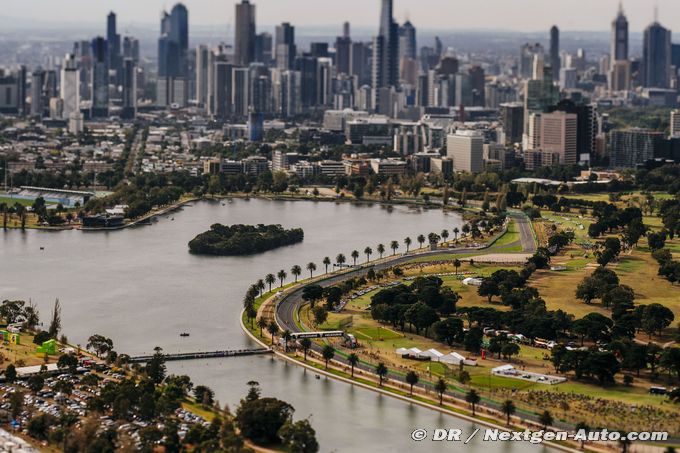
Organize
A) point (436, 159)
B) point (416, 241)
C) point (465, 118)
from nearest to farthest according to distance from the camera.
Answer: point (416, 241), point (436, 159), point (465, 118)

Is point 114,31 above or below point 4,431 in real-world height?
above

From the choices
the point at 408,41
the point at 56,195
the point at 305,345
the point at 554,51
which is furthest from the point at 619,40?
the point at 305,345

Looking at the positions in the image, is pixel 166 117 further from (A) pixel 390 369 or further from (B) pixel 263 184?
(A) pixel 390 369

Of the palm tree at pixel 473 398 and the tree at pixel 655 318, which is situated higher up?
the tree at pixel 655 318

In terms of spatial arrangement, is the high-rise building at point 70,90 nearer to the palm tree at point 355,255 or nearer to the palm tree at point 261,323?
the palm tree at point 355,255

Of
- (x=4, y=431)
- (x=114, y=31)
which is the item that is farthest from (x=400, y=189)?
(x=114, y=31)

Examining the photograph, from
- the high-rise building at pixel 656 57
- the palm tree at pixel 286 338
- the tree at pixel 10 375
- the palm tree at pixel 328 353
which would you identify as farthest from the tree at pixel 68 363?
the high-rise building at pixel 656 57
